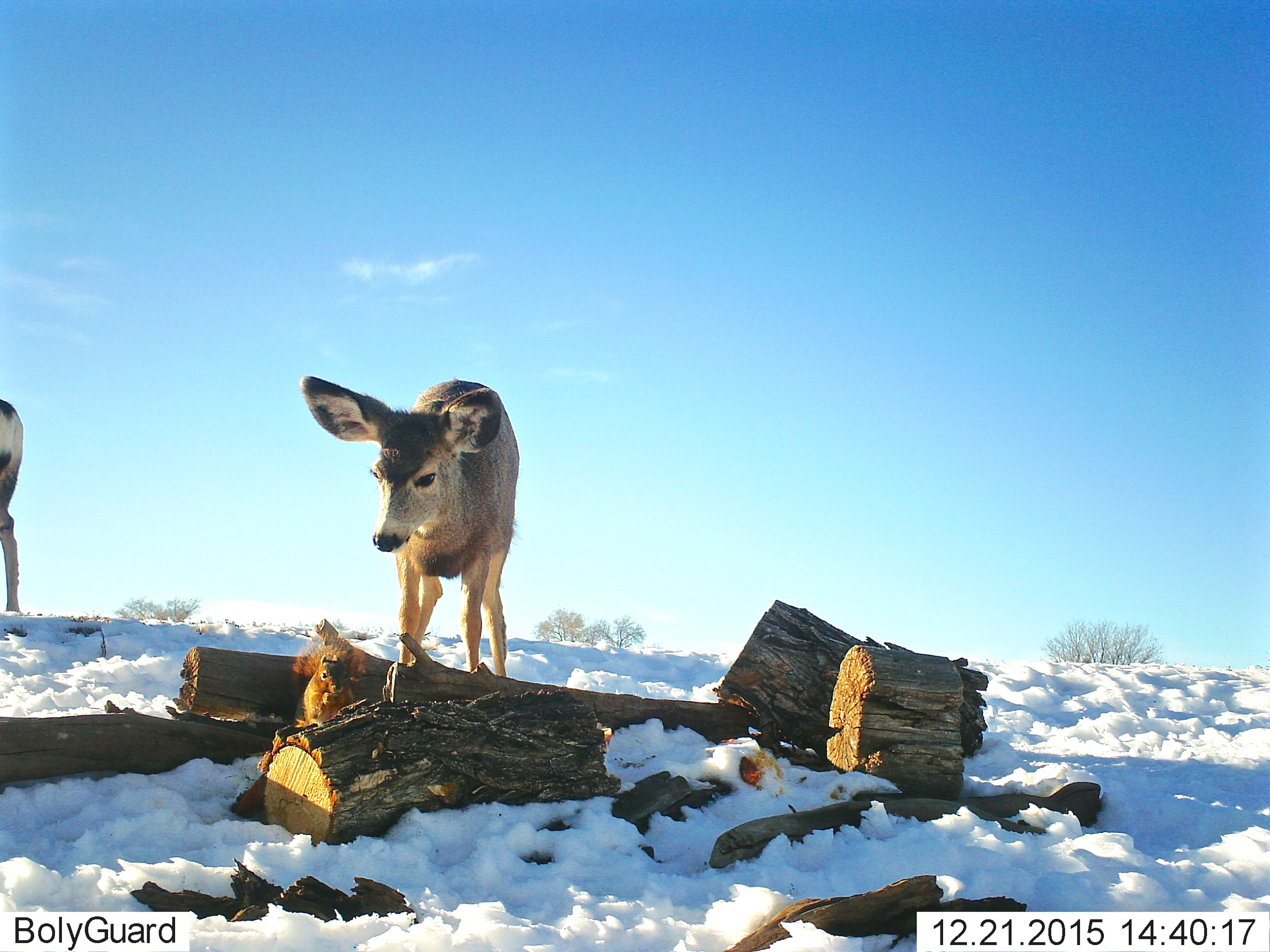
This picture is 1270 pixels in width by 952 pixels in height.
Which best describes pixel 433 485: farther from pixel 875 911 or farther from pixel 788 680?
pixel 875 911

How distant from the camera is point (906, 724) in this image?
208 inches

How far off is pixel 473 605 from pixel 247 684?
7.13 feet

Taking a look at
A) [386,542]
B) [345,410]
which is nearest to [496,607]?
[386,542]

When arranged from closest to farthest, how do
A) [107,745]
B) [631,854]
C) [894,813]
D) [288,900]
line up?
[288,900] < [631,854] < [894,813] < [107,745]

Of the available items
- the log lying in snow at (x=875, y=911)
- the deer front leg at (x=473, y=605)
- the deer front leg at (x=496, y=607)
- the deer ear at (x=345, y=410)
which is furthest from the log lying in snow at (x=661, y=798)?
the deer ear at (x=345, y=410)

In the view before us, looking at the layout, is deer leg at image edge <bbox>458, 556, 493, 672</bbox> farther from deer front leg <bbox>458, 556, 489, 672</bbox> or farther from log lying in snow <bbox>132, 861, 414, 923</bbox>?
log lying in snow <bbox>132, 861, 414, 923</bbox>

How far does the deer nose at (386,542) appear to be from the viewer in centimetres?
659

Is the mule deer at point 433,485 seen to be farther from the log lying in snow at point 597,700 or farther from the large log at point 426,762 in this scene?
the large log at point 426,762

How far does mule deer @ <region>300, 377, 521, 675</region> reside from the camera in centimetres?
691

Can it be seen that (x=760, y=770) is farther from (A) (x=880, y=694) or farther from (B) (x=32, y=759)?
(B) (x=32, y=759)

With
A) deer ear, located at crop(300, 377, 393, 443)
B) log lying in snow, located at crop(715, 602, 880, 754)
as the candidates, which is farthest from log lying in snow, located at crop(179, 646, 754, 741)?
deer ear, located at crop(300, 377, 393, 443)

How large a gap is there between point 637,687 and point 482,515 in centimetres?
205

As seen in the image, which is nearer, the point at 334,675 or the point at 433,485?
the point at 334,675

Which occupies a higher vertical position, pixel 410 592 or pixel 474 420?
pixel 474 420
